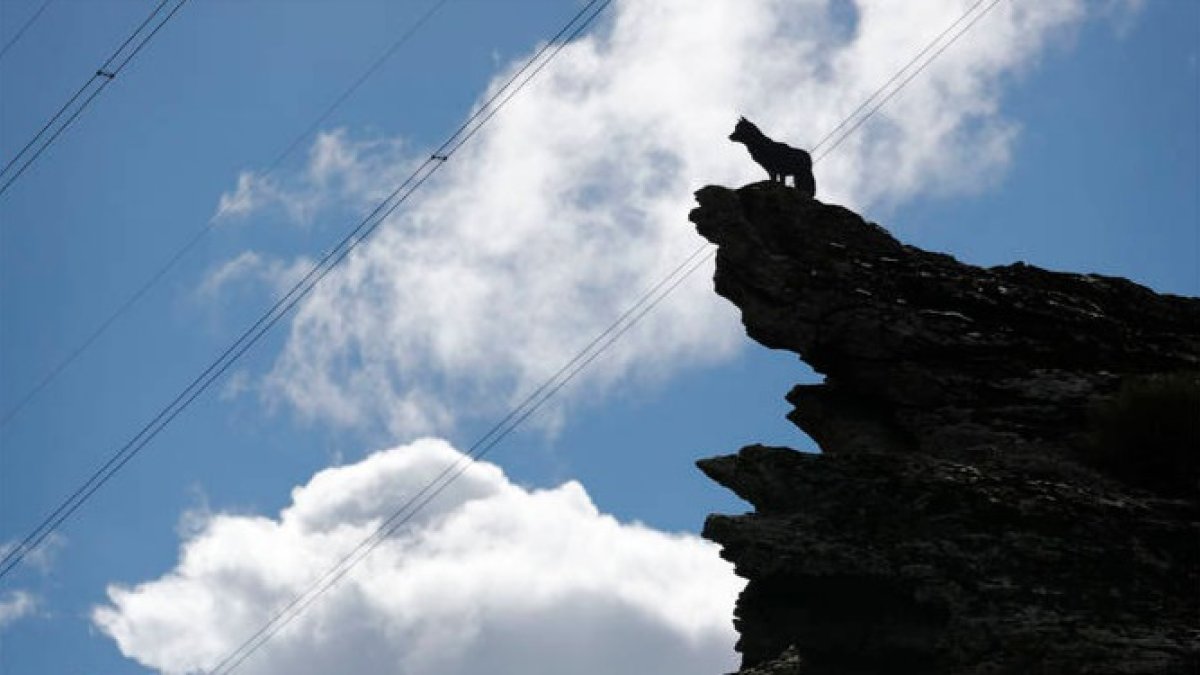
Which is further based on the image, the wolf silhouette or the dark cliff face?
the wolf silhouette

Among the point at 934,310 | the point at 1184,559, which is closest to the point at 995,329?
the point at 934,310

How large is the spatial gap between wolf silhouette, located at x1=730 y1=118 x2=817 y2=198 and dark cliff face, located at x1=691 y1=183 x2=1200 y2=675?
4.50 metres

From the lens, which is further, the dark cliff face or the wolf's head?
the wolf's head

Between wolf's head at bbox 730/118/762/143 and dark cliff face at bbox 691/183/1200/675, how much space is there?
17.7 ft

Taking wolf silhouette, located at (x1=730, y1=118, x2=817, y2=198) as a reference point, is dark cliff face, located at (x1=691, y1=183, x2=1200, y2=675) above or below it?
below

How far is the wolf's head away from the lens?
3547 centimetres

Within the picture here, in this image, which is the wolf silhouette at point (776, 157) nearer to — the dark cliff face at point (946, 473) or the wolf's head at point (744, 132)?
the wolf's head at point (744, 132)

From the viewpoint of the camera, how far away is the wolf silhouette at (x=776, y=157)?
34.7 m

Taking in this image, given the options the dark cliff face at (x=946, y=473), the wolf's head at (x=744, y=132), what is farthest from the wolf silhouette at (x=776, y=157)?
the dark cliff face at (x=946, y=473)

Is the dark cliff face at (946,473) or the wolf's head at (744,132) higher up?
the wolf's head at (744,132)

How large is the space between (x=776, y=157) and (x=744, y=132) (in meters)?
1.03

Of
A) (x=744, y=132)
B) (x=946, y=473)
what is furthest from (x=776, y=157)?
(x=946, y=473)

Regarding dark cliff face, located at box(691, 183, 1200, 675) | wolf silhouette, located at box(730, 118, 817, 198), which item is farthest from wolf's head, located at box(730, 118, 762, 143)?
dark cliff face, located at box(691, 183, 1200, 675)

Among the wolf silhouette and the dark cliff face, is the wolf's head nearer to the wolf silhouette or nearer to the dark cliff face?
the wolf silhouette
